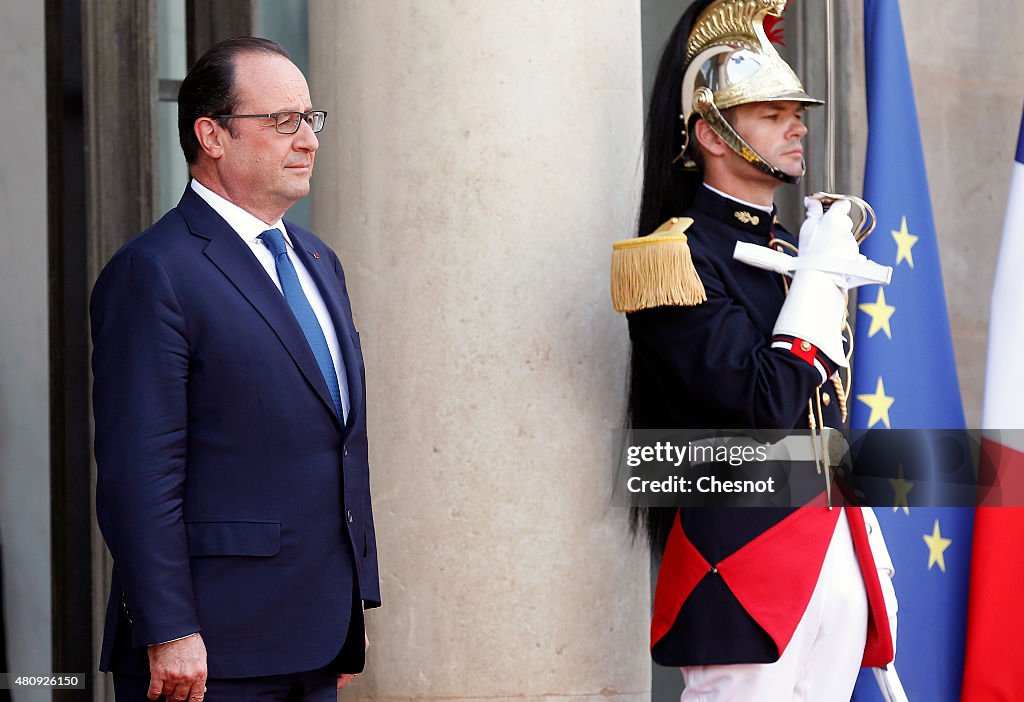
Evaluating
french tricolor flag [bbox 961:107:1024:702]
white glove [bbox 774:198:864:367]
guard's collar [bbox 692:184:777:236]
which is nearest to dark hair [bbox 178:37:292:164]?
guard's collar [bbox 692:184:777:236]

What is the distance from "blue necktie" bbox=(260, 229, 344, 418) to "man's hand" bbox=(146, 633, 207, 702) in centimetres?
47

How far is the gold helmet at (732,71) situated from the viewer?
306 cm

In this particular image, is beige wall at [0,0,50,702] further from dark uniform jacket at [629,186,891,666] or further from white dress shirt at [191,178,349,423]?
dark uniform jacket at [629,186,891,666]

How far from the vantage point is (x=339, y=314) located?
2.64m

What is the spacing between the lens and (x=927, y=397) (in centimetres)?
397

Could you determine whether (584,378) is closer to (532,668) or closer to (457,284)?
(457,284)

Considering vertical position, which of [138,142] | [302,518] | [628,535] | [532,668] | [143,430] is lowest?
[532,668]

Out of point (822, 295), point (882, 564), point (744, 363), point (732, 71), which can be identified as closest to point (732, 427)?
point (744, 363)

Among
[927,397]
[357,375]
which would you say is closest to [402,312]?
[357,375]

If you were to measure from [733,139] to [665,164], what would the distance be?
19 cm

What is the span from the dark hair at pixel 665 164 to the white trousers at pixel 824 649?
0.36 m

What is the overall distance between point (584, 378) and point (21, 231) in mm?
1563

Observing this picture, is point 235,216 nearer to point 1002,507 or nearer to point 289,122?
point 289,122

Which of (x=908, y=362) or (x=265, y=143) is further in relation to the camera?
(x=908, y=362)
